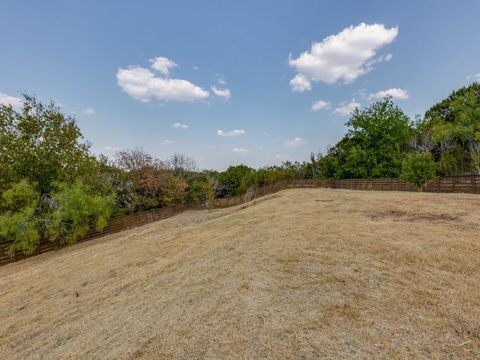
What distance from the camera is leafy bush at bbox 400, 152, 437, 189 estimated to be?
62.8ft

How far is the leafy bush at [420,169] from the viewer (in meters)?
19.2

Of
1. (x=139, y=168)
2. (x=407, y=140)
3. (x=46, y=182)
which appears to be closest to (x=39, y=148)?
(x=46, y=182)

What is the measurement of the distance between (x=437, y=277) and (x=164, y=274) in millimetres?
5781

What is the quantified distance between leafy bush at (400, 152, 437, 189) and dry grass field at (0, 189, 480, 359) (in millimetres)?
13562

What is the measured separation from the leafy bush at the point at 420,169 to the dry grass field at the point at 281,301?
13.6m

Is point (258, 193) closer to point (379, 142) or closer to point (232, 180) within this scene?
point (232, 180)

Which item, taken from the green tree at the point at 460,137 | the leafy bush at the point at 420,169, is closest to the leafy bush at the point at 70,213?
the leafy bush at the point at 420,169

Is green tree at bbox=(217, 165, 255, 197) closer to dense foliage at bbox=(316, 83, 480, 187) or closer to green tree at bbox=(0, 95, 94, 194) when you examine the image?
dense foliage at bbox=(316, 83, 480, 187)

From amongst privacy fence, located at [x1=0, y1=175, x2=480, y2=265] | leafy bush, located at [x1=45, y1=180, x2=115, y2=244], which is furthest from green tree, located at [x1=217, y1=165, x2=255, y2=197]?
leafy bush, located at [x1=45, y1=180, x2=115, y2=244]

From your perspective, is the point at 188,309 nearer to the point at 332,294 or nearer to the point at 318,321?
the point at 318,321

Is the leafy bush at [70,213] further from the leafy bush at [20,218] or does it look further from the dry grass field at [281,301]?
the dry grass field at [281,301]

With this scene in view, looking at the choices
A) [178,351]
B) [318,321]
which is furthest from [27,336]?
[318,321]

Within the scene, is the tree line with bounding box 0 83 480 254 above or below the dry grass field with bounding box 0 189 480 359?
above

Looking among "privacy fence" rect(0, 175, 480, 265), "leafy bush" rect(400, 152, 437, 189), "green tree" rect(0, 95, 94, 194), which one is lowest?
"privacy fence" rect(0, 175, 480, 265)
